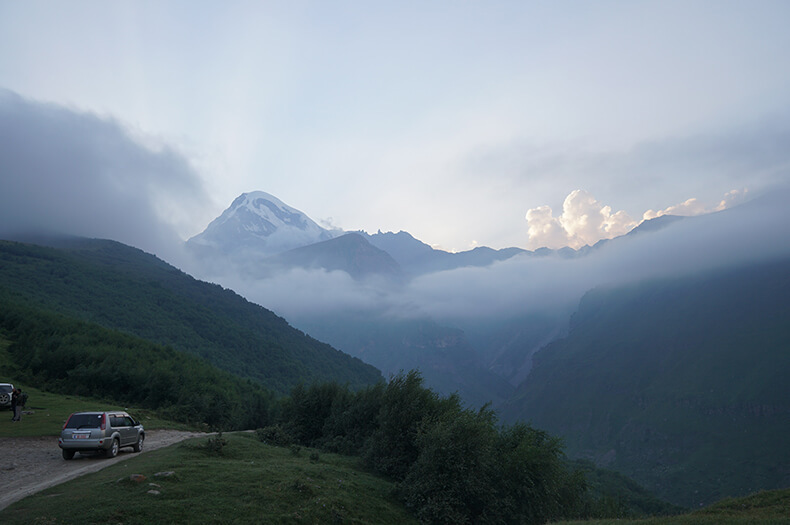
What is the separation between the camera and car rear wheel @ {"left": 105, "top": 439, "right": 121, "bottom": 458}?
2536 centimetres

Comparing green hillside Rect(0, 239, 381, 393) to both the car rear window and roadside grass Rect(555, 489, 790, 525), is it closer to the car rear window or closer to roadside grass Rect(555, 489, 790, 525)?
the car rear window

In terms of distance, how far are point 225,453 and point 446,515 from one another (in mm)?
14282

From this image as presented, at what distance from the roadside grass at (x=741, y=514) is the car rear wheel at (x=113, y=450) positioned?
24.9 metres

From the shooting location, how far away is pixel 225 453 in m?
28.1

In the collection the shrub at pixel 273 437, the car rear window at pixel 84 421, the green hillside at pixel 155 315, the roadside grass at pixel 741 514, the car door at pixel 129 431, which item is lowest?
the roadside grass at pixel 741 514

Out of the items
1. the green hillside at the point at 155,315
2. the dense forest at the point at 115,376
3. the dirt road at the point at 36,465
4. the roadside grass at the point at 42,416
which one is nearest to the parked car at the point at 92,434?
the dirt road at the point at 36,465

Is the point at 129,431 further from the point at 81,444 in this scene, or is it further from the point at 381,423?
the point at 381,423

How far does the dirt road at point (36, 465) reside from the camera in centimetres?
1930

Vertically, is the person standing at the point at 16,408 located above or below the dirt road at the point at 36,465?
above

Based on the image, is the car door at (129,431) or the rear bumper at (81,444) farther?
the car door at (129,431)

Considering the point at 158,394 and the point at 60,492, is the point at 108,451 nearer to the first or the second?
the point at 60,492

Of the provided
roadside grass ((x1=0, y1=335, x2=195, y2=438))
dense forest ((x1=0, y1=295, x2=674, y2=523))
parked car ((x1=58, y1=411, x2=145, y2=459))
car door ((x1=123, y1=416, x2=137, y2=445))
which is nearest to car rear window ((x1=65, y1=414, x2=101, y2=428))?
parked car ((x1=58, y1=411, x2=145, y2=459))

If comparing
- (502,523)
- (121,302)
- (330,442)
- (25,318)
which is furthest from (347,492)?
(121,302)

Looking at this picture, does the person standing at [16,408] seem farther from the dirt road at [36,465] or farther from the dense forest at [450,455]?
the dense forest at [450,455]
